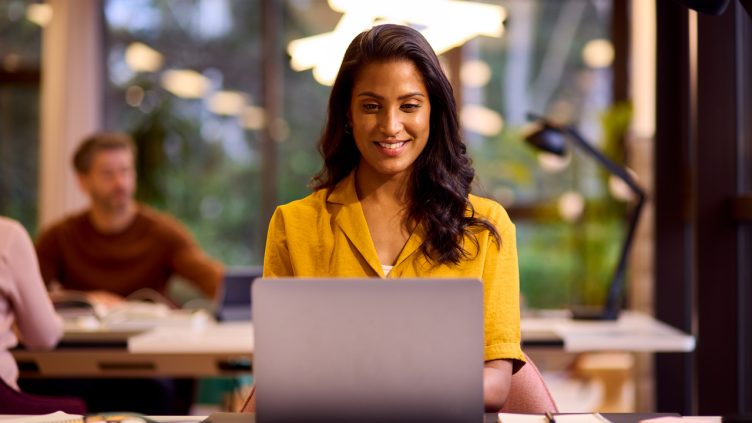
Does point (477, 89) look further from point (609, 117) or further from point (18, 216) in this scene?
point (18, 216)

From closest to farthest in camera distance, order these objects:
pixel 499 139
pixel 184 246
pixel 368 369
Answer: pixel 368 369, pixel 184 246, pixel 499 139

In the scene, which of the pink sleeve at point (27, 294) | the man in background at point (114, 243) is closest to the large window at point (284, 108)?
the man in background at point (114, 243)

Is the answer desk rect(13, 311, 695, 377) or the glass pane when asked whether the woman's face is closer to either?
desk rect(13, 311, 695, 377)

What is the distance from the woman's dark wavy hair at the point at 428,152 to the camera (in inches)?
67.0

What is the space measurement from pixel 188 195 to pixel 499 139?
2.31m

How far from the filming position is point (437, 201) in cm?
177

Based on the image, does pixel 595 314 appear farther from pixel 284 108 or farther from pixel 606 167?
pixel 284 108

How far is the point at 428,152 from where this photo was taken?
70.8 inches

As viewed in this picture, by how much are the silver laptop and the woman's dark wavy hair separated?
0.50 meters

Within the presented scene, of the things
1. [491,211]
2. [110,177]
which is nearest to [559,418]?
[491,211]

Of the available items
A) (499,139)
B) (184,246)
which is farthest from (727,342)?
(499,139)

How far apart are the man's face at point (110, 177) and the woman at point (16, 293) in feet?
4.82

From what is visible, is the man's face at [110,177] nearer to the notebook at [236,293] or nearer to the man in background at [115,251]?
the man in background at [115,251]

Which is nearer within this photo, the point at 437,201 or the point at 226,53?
the point at 437,201
